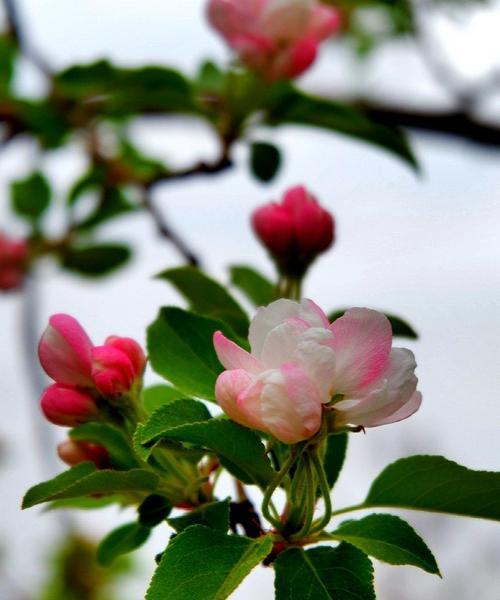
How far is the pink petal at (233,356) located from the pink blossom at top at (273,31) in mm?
677

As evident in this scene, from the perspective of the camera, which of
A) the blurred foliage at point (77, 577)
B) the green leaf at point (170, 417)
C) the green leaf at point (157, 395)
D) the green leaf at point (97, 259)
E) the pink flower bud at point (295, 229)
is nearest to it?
the green leaf at point (170, 417)

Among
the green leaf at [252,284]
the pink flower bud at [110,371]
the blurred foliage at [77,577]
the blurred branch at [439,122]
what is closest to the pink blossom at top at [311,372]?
the pink flower bud at [110,371]

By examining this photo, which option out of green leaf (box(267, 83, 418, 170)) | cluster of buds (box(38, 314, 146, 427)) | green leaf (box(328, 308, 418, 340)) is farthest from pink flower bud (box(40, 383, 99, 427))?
green leaf (box(267, 83, 418, 170))

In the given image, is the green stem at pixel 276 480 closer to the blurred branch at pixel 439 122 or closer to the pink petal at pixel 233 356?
the pink petal at pixel 233 356

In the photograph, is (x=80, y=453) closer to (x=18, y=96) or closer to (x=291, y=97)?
(x=291, y=97)

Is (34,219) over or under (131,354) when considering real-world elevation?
over

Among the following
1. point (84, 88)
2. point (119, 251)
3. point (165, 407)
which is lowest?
point (165, 407)

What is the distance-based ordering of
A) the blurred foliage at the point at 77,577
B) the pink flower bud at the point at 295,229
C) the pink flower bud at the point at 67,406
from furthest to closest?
the blurred foliage at the point at 77,577 → the pink flower bud at the point at 295,229 → the pink flower bud at the point at 67,406

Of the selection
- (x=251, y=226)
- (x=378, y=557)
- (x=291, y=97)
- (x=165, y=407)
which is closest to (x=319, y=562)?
(x=378, y=557)

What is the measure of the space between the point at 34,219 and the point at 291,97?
736mm

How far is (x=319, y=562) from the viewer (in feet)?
1.86

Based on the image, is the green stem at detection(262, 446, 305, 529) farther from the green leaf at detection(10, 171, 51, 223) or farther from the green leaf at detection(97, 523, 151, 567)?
the green leaf at detection(10, 171, 51, 223)

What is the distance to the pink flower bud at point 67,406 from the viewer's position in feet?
2.01

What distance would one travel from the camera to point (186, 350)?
0.63m
